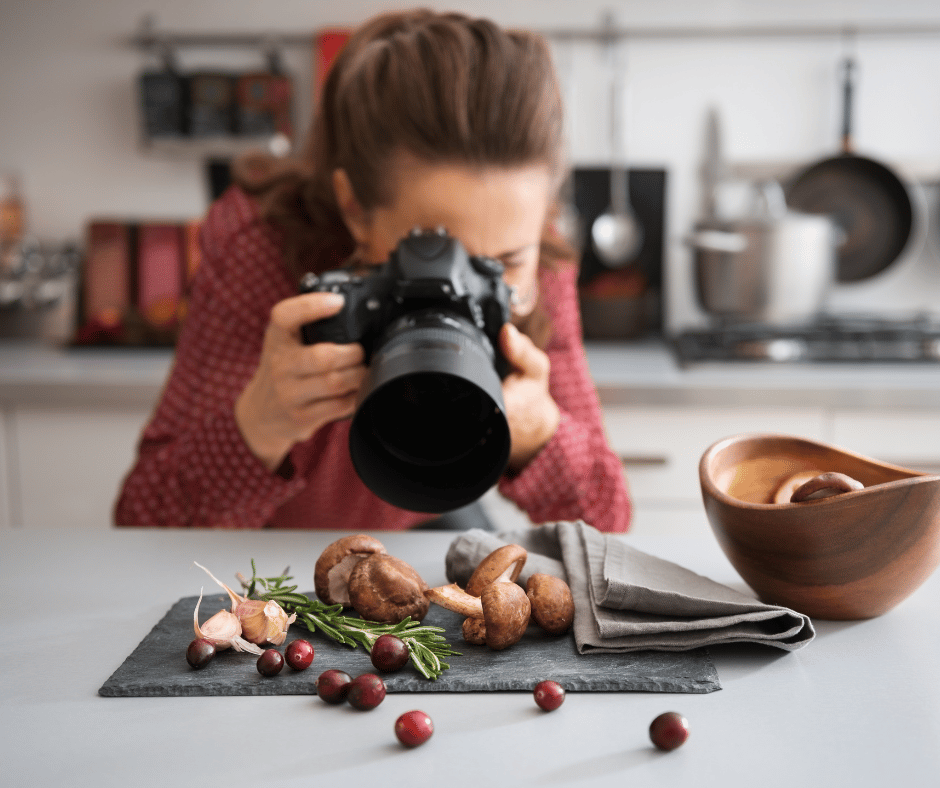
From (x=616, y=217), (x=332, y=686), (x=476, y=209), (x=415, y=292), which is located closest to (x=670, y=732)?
(x=332, y=686)

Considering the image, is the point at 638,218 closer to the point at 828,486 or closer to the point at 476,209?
the point at 476,209

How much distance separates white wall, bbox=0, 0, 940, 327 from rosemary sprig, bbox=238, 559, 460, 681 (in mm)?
1563

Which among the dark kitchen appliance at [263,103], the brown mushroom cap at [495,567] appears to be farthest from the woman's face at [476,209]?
the dark kitchen appliance at [263,103]

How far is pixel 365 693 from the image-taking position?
462mm

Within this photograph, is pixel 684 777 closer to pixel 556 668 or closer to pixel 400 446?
pixel 556 668

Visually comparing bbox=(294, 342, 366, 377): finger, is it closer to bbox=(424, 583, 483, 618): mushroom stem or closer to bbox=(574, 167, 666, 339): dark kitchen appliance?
bbox=(424, 583, 483, 618): mushroom stem

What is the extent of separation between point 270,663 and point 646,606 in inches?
8.7

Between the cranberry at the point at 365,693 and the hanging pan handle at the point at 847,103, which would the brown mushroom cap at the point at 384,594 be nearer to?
the cranberry at the point at 365,693

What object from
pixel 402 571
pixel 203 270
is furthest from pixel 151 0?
pixel 402 571

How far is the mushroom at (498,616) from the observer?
52 cm

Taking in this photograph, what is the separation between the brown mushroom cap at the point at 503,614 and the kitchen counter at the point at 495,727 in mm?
46

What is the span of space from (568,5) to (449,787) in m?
1.80

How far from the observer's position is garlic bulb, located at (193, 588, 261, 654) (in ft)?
1.69

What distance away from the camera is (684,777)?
0.41 meters
